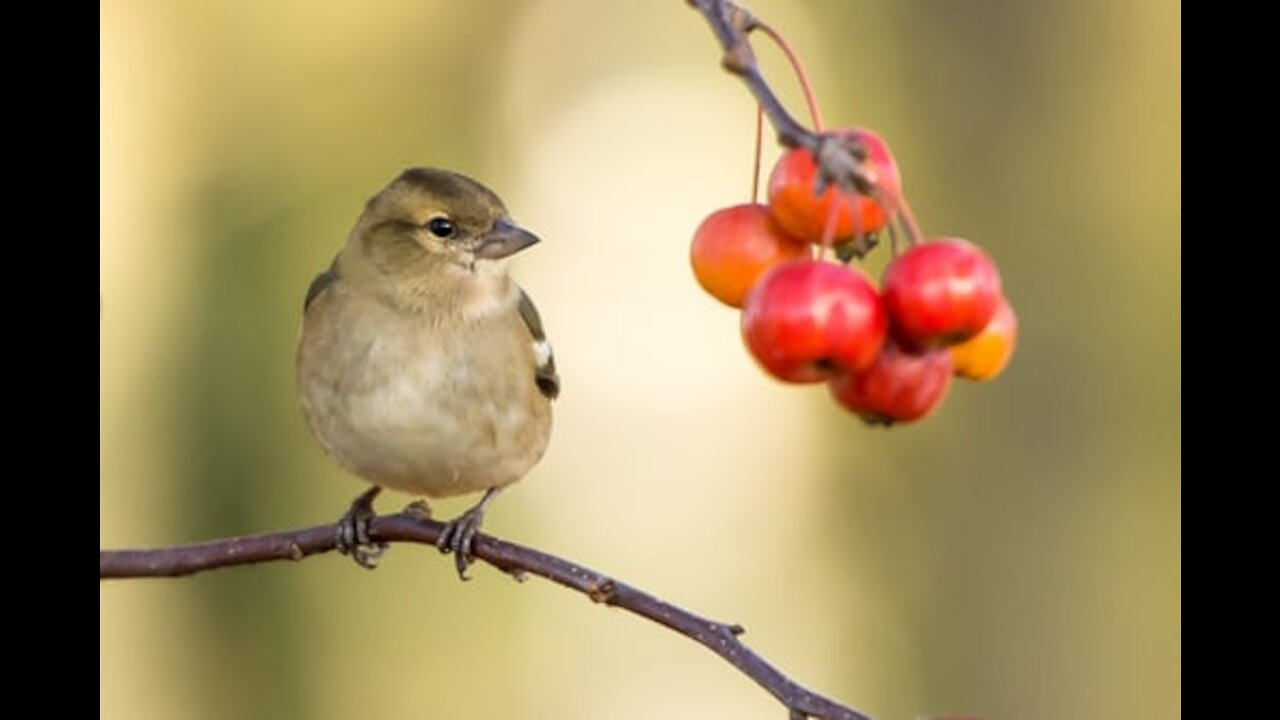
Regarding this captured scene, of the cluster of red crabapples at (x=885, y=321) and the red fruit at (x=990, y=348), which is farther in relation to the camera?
the red fruit at (x=990, y=348)

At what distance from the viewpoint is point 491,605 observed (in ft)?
37.1

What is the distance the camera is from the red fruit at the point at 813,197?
2669mm

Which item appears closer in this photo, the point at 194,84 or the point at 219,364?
the point at 219,364

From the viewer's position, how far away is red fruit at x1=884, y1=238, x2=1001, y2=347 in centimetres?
237

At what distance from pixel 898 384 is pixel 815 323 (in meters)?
0.15

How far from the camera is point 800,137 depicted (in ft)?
7.43

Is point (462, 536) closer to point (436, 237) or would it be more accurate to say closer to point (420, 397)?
point (420, 397)

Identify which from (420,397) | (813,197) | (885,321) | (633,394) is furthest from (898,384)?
(633,394)

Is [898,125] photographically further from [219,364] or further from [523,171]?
[219,364]

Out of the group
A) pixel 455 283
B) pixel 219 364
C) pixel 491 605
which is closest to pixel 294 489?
pixel 219 364

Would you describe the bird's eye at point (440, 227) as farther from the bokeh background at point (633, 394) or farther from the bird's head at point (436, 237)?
Result: the bokeh background at point (633, 394)

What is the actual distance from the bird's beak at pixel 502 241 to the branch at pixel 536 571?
1.24 m

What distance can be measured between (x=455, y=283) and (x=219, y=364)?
566cm

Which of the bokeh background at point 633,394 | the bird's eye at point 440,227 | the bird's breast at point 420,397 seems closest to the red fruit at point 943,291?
the bird's breast at point 420,397
